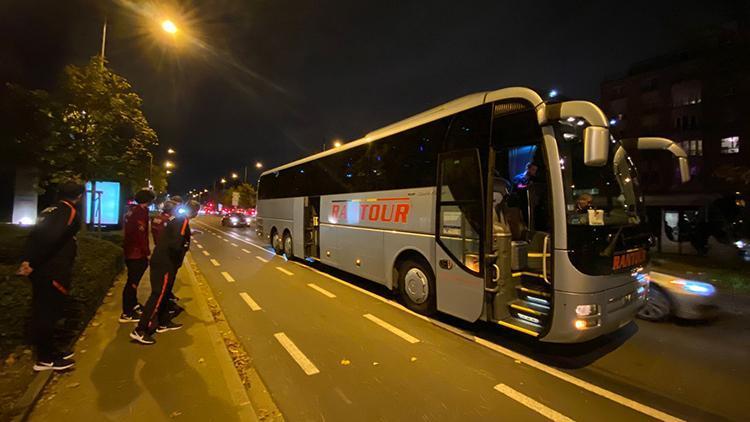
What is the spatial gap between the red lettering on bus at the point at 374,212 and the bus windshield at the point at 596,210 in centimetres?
415

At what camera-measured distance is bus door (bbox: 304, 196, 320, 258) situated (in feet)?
35.9

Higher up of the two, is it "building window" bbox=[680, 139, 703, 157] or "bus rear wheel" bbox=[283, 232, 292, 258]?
"building window" bbox=[680, 139, 703, 157]

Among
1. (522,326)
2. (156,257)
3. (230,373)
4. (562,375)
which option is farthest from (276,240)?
(562,375)

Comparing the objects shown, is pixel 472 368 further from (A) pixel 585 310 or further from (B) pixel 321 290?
(B) pixel 321 290

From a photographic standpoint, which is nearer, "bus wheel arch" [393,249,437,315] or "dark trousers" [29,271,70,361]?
"dark trousers" [29,271,70,361]

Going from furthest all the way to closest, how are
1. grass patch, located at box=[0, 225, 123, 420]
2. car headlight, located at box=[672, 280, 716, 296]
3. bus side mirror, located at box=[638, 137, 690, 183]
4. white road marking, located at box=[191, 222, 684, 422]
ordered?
1. car headlight, located at box=[672, 280, 716, 296]
2. bus side mirror, located at box=[638, 137, 690, 183]
3. grass patch, located at box=[0, 225, 123, 420]
4. white road marking, located at box=[191, 222, 684, 422]

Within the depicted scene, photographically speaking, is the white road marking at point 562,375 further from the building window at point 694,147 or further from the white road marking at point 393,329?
the building window at point 694,147

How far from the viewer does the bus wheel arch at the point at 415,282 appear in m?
6.30

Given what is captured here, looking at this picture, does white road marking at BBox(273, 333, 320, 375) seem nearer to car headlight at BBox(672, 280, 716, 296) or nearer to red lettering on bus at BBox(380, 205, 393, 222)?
red lettering on bus at BBox(380, 205, 393, 222)

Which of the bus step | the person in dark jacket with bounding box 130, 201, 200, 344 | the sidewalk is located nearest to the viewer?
the sidewalk

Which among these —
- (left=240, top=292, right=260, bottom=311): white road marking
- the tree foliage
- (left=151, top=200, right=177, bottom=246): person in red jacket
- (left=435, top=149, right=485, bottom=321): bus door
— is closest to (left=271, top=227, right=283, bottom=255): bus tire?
the tree foliage

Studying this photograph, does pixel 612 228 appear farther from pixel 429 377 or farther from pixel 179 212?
pixel 179 212

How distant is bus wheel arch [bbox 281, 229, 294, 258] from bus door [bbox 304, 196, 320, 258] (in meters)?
1.48

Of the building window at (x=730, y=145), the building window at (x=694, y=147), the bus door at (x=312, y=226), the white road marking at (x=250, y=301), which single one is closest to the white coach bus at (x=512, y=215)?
the white road marking at (x=250, y=301)
